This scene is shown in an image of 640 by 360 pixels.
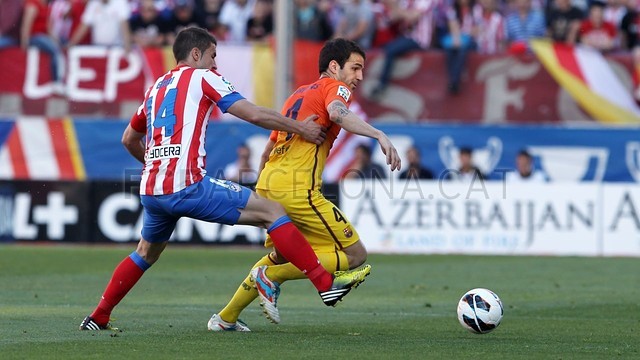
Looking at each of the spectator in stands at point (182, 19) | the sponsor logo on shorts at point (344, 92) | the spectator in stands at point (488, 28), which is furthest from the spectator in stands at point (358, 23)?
the sponsor logo on shorts at point (344, 92)

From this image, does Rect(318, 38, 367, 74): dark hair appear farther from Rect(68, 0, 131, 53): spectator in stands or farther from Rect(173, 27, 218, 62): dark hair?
Rect(68, 0, 131, 53): spectator in stands

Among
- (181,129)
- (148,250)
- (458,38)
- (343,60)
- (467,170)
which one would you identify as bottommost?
(467,170)

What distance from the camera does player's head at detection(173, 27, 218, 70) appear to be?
8781mm

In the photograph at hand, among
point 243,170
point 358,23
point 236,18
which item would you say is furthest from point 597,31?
point 243,170

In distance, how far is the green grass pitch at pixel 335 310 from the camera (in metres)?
8.02

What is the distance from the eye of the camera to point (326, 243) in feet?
30.0

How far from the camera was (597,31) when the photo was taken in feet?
69.3

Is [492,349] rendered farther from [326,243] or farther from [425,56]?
[425,56]

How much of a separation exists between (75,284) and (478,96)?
974 cm

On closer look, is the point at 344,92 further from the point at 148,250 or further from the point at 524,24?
the point at 524,24

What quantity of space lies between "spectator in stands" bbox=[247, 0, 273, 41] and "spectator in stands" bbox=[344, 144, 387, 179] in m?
3.31

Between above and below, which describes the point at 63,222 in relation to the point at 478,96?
below

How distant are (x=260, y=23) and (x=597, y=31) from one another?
608 centimetres

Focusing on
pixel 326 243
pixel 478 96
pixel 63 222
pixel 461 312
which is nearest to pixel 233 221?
pixel 326 243
